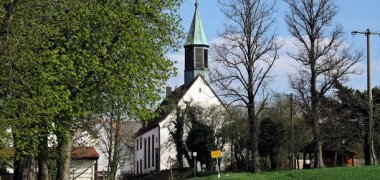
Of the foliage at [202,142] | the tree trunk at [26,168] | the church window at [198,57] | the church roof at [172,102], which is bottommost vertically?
the tree trunk at [26,168]

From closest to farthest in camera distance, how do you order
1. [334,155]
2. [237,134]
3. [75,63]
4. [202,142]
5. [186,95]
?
[75,63] → [334,155] → [202,142] → [237,134] → [186,95]

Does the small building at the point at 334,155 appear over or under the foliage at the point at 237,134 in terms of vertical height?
under

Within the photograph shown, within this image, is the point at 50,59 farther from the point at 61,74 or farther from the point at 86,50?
the point at 86,50

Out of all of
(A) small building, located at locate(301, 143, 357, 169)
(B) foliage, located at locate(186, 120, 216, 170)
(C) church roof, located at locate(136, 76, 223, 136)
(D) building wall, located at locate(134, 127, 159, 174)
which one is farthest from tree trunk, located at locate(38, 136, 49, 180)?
(D) building wall, located at locate(134, 127, 159, 174)

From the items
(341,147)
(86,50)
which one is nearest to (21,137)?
(86,50)

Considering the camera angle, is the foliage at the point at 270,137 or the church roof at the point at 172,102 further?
the church roof at the point at 172,102

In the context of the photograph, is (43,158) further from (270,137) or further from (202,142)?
(202,142)

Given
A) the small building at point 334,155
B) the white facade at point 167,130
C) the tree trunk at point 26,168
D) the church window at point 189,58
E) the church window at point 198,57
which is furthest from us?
the church window at point 189,58

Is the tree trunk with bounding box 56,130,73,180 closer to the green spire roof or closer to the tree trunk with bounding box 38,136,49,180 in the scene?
the tree trunk with bounding box 38,136,49,180

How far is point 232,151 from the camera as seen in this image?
7194 cm

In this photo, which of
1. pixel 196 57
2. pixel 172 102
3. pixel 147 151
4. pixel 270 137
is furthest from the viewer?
pixel 147 151

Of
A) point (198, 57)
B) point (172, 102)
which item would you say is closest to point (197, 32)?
point (198, 57)

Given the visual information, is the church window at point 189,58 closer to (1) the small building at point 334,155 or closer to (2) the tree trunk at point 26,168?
(1) the small building at point 334,155

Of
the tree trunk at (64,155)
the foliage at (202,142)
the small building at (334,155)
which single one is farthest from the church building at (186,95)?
the tree trunk at (64,155)
